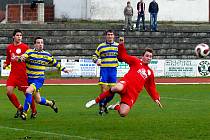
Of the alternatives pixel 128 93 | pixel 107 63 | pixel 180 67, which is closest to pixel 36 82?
pixel 128 93

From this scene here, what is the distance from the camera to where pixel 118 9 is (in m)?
53.9

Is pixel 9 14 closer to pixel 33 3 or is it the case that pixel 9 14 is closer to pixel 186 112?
pixel 33 3

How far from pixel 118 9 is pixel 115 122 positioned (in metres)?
36.4

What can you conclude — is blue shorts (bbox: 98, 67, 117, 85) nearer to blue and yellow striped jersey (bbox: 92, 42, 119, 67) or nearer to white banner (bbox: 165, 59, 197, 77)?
blue and yellow striped jersey (bbox: 92, 42, 119, 67)

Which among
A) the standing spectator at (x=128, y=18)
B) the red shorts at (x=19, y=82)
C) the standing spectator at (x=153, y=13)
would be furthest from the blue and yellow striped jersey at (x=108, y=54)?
the standing spectator at (x=153, y=13)

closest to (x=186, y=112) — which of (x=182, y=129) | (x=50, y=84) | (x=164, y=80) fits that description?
(x=182, y=129)

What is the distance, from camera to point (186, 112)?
2130 centimetres

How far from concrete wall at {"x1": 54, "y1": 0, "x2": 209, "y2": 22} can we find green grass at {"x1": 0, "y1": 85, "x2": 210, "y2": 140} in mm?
26020

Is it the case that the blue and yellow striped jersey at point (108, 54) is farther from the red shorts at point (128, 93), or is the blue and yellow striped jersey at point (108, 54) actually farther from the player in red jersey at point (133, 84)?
the red shorts at point (128, 93)

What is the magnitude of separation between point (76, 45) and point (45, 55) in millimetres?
28307

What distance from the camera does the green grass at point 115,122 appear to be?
594 inches

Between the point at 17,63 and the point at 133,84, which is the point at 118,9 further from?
the point at 133,84

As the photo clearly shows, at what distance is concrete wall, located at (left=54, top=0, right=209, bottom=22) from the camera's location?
53000 millimetres

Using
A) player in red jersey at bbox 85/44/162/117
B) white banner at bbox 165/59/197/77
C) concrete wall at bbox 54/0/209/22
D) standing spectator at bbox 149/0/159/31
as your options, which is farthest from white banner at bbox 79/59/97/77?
player in red jersey at bbox 85/44/162/117
